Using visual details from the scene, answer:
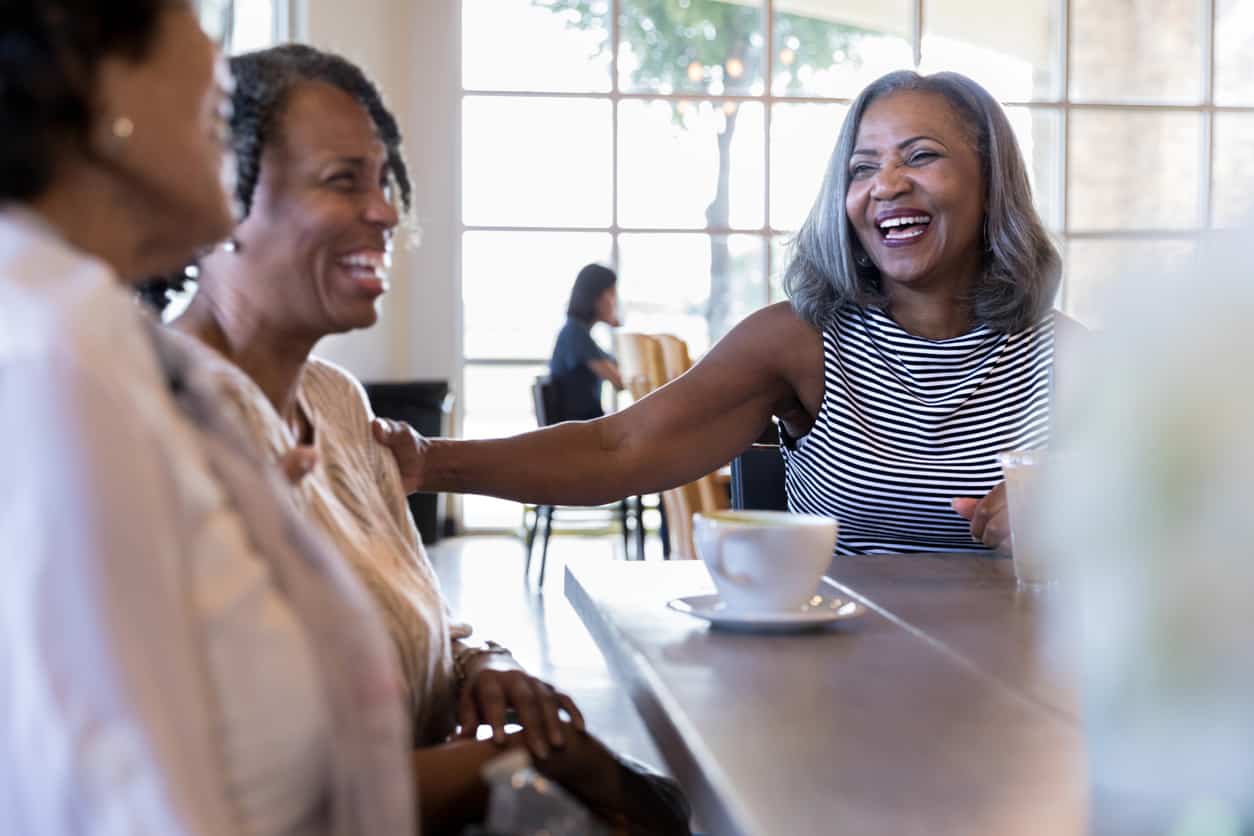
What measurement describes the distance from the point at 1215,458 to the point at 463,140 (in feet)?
22.6

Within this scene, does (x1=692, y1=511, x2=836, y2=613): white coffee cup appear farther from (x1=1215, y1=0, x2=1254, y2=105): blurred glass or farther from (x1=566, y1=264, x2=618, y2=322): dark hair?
(x1=1215, y1=0, x2=1254, y2=105): blurred glass

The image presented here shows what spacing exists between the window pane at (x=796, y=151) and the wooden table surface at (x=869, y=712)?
600 cm

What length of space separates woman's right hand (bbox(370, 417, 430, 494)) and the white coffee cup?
0.36 metres

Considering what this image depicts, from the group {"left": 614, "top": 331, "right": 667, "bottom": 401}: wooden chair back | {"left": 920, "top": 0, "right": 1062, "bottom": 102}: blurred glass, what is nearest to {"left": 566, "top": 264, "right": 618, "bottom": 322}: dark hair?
{"left": 614, "top": 331, "right": 667, "bottom": 401}: wooden chair back

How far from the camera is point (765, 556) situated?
1.26 metres

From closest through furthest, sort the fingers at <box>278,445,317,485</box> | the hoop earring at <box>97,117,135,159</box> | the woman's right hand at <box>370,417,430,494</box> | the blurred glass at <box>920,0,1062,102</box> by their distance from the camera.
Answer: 1. the hoop earring at <box>97,117,135,159</box>
2. the fingers at <box>278,445,317,485</box>
3. the woman's right hand at <box>370,417,430,494</box>
4. the blurred glass at <box>920,0,1062,102</box>

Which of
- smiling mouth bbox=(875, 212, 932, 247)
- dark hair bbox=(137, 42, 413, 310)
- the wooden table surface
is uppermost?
dark hair bbox=(137, 42, 413, 310)

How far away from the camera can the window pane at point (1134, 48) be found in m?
7.54

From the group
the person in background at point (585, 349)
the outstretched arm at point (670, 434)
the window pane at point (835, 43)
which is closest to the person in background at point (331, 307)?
the outstretched arm at point (670, 434)

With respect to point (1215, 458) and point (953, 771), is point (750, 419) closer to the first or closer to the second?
point (953, 771)

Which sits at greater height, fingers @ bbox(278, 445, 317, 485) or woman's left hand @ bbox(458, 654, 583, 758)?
fingers @ bbox(278, 445, 317, 485)

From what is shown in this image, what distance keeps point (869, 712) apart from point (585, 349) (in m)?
5.24

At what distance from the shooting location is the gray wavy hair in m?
2.07

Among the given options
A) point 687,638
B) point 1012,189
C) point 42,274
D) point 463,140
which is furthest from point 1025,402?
point 463,140
